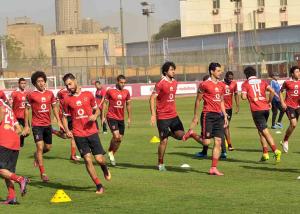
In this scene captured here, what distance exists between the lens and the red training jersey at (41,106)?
51.3 feet

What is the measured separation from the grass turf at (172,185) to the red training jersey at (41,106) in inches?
47.1

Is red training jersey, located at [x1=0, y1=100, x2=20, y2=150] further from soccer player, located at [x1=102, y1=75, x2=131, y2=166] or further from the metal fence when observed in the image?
the metal fence

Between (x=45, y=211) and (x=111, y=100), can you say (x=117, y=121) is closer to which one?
(x=111, y=100)

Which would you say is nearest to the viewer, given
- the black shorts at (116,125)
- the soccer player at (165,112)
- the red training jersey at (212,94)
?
the red training jersey at (212,94)

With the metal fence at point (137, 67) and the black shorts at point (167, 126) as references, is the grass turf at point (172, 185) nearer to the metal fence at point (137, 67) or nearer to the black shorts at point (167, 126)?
the black shorts at point (167, 126)

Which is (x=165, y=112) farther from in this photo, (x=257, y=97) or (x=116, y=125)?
(x=257, y=97)

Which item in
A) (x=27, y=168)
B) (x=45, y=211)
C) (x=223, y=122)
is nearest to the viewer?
(x=45, y=211)

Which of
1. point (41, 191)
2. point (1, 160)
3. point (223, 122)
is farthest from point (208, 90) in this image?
point (1, 160)

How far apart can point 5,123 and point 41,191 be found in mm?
2209

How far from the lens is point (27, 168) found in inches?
687

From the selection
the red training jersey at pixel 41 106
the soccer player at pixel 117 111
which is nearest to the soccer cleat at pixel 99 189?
the red training jersey at pixel 41 106

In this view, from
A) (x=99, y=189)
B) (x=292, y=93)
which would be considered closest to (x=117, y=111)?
(x=292, y=93)

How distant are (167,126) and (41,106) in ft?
8.95

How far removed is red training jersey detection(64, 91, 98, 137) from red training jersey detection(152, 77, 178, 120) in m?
2.76
